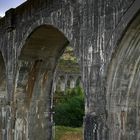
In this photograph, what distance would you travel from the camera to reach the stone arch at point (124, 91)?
8.29 meters

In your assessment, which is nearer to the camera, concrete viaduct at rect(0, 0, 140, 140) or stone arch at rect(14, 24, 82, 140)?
concrete viaduct at rect(0, 0, 140, 140)

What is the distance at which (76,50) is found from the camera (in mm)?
9461

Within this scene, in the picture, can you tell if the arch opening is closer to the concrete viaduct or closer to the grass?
the grass

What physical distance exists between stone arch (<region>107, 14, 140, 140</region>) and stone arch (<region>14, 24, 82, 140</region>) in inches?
182

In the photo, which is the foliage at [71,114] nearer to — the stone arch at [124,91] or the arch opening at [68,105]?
the arch opening at [68,105]

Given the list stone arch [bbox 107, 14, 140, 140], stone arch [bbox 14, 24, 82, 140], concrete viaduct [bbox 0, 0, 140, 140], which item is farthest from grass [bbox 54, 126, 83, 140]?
stone arch [bbox 107, 14, 140, 140]

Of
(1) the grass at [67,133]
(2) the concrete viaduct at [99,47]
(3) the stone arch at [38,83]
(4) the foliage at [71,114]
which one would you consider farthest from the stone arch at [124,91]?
(4) the foliage at [71,114]

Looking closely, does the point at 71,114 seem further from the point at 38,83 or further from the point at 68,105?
the point at 38,83

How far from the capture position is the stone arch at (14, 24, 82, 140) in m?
13.1

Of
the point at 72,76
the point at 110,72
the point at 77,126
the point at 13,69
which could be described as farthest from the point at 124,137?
the point at 72,76

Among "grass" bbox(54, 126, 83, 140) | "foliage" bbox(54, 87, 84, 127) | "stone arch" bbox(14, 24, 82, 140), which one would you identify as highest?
"stone arch" bbox(14, 24, 82, 140)

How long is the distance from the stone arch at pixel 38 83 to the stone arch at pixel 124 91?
4623 mm

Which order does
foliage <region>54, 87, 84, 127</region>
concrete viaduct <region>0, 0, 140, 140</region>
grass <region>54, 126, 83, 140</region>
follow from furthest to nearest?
foliage <region>54, 87, 84, 127</region> < grass <region>54, 126, 83, 140</region> < concrete viaduct <region>0, 0, 140, 140</region>

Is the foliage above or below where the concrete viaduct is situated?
below
